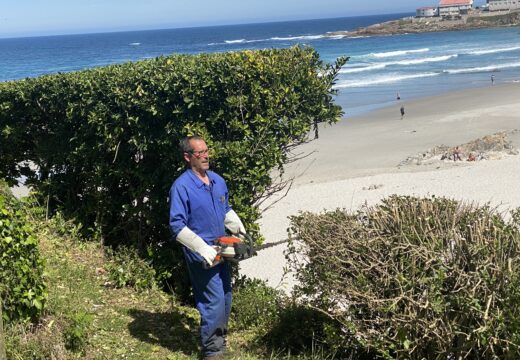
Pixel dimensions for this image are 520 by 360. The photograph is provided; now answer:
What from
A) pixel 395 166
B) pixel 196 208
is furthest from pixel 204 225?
pixel 395 166

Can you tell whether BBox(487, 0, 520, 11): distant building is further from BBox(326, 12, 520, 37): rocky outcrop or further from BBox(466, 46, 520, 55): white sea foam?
BBox(466, 46, 520, 55): white sea foam

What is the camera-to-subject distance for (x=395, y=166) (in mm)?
21672

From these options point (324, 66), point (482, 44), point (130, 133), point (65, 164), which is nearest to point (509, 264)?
point (324, 66)

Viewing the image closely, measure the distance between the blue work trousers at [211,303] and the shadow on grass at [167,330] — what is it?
345 millimetres

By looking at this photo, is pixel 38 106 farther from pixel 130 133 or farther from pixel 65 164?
pixel 130 133

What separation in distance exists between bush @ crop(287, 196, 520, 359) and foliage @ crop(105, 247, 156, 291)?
7.74ft

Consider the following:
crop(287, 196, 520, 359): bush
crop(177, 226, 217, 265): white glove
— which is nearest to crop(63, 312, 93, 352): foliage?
crop(177, 226, 217, 265): white glove

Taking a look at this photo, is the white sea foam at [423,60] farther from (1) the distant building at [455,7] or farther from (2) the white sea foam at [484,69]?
(1) the distant building at [455,7]

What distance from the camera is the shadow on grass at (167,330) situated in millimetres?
5816

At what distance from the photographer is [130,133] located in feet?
22.8

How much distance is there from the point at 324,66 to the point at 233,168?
1597 millimetres

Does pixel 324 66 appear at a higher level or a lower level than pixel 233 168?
higher

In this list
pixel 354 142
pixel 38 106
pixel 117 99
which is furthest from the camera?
pixel 354 142

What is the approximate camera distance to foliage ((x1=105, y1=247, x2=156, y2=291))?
22.9ft
